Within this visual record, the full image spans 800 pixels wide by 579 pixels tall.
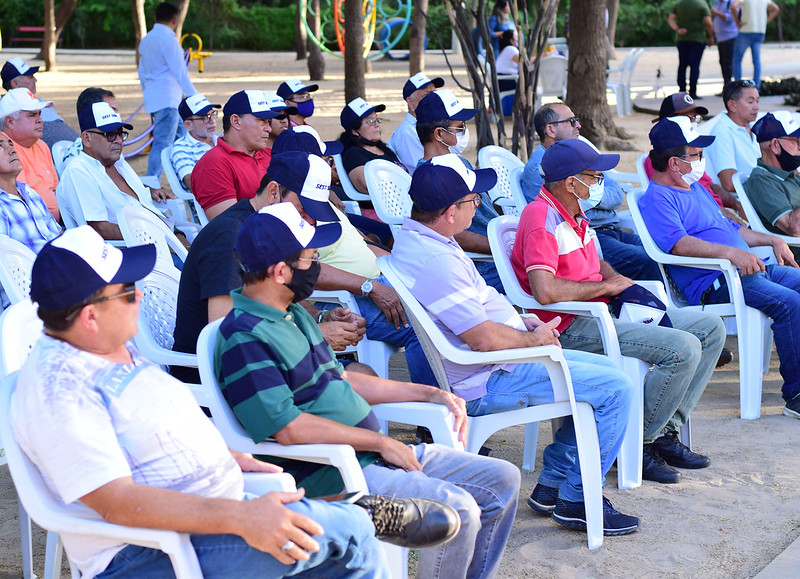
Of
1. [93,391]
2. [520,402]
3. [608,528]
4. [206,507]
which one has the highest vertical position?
[93,391]

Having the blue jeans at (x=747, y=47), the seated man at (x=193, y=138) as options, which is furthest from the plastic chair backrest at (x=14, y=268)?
the blue jeans at (x=747, y=47)

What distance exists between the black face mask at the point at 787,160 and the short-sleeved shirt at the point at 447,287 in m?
3.08

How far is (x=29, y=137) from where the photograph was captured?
582 cm

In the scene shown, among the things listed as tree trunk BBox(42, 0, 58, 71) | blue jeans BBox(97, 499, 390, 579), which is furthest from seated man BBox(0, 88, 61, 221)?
tree trunk BBox(42, 0, 58, 71)

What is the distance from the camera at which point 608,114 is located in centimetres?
1249

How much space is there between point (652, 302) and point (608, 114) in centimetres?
859

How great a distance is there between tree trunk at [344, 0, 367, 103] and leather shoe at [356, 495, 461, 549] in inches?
439

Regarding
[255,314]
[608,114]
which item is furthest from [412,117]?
[608,114]

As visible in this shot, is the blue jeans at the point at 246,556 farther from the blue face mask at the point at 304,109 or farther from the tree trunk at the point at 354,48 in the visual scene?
the tree trunk at the point at 354,48

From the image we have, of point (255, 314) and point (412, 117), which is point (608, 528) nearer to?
point (255, 314)

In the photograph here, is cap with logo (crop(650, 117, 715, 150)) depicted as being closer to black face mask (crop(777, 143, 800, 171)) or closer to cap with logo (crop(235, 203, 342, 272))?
black face mask (crop(777, 143, 800, 171))

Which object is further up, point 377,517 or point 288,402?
point 288,402

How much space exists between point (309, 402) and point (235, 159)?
2.87 meters

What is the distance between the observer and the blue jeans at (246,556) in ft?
7.41
